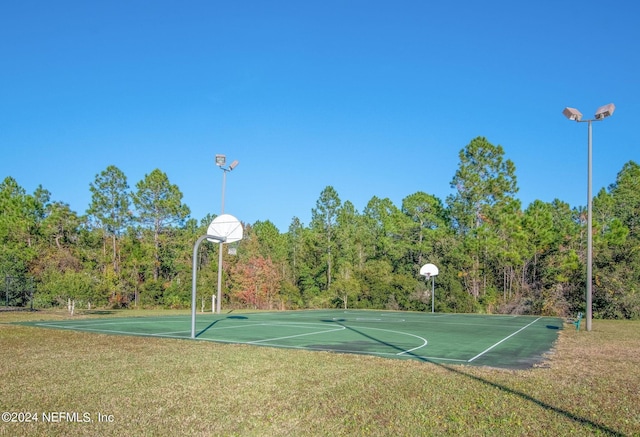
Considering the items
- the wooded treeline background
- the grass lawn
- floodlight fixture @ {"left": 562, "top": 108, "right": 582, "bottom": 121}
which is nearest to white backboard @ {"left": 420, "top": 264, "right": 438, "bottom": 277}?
the wooded treeline background

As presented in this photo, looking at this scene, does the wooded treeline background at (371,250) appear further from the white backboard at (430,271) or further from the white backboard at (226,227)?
the white backboard at (226,227)

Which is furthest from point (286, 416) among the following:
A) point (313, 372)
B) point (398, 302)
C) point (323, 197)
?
point (323, 197)

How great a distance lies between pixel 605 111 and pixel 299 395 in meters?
13.0

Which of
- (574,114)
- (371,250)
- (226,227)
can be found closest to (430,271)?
(371,250)

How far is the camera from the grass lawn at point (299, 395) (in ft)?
14.5

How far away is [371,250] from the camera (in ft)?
157

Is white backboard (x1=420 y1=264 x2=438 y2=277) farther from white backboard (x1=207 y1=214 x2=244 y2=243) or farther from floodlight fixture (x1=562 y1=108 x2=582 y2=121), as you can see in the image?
floodlight fixture (x1=562 y1=108 x2=582 y2=121)

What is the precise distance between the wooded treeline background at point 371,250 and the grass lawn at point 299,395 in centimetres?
2269

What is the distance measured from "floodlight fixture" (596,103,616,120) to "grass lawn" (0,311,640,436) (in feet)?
26.3

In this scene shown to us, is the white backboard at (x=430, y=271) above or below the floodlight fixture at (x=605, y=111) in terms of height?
below

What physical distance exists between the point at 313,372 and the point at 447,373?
1.94 m

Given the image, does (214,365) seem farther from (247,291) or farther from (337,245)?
(337,245)

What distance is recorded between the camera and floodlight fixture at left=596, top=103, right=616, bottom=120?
1395 cm

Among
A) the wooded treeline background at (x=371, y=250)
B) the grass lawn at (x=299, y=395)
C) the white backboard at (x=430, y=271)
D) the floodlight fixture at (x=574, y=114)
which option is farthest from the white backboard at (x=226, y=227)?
the white backboard at (x=430, y=271)
